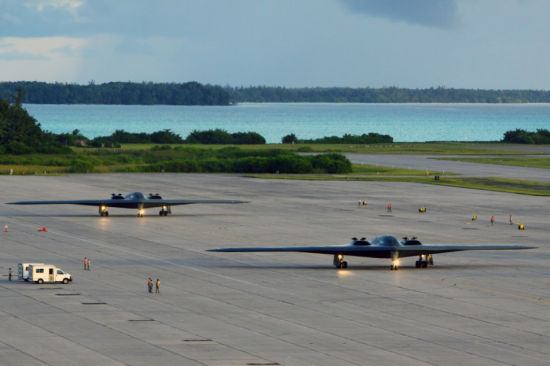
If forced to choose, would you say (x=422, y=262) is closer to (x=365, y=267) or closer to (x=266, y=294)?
(x=365, y=267)

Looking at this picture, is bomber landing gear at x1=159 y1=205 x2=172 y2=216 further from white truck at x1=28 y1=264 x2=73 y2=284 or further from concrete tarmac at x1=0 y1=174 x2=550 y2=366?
white truck at x1=28 y1=264 x2=73 y2=284

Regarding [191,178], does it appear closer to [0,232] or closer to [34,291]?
[0,232]

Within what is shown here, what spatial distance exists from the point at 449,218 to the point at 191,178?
56.9m

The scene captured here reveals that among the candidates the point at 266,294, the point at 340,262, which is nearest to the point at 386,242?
the point at 340,262

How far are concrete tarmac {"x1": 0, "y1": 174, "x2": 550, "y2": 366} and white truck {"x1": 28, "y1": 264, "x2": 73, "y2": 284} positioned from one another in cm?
57

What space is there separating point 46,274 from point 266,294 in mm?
12309

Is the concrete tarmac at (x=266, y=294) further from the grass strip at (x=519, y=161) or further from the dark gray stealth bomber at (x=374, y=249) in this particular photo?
the grass strip at (x=519, y=161)

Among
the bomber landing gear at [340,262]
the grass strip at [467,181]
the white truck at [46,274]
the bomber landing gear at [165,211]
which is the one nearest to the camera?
the white truck at [46,274]

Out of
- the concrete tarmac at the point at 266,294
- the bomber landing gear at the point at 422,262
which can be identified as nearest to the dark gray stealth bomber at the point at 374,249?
the bomber landing gear at the point at 422,262

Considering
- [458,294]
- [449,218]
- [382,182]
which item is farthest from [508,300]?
[382,182]

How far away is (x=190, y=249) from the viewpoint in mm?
65562

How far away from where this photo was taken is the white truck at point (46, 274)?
50.5m

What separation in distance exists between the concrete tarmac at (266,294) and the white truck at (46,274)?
1.87 ft

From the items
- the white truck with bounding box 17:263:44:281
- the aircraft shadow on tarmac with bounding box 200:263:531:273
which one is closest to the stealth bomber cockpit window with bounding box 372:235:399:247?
the aircraft shadow on tarmac with bounding box 200:263:531:273
